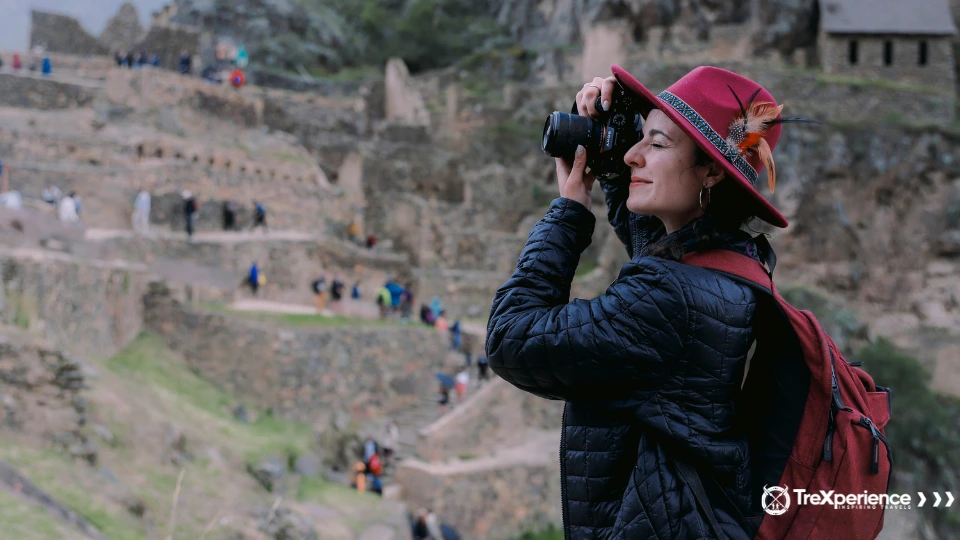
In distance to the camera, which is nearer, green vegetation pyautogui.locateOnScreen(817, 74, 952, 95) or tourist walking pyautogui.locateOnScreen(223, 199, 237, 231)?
tourist walking pyautogui.locateOnScreen(223, 199, 237, 231)

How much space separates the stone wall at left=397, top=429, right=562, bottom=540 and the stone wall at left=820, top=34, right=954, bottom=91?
21444 mm

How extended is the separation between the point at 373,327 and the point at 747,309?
17.5 meters

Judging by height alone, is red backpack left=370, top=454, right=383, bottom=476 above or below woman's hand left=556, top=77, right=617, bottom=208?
below

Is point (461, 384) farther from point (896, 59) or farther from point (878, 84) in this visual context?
point (896, 59)

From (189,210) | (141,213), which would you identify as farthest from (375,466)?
(141,213)

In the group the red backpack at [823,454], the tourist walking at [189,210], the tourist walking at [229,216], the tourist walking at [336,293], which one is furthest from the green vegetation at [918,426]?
the red backpack at [823,454]

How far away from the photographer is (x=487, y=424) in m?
19.7

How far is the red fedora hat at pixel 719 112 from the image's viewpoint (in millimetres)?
2629

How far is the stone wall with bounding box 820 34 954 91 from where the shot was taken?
3431cm

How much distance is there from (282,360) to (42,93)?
12.3 metres

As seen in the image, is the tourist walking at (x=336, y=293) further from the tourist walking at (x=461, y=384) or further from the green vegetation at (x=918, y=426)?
the green vegetation at (x=918, y=426)

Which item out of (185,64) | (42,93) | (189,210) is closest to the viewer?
(189,210)

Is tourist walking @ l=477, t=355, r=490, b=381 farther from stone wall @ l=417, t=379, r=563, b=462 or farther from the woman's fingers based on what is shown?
the woman's fingers

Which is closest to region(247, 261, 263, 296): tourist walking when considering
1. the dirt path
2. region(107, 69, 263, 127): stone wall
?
the dirt path
